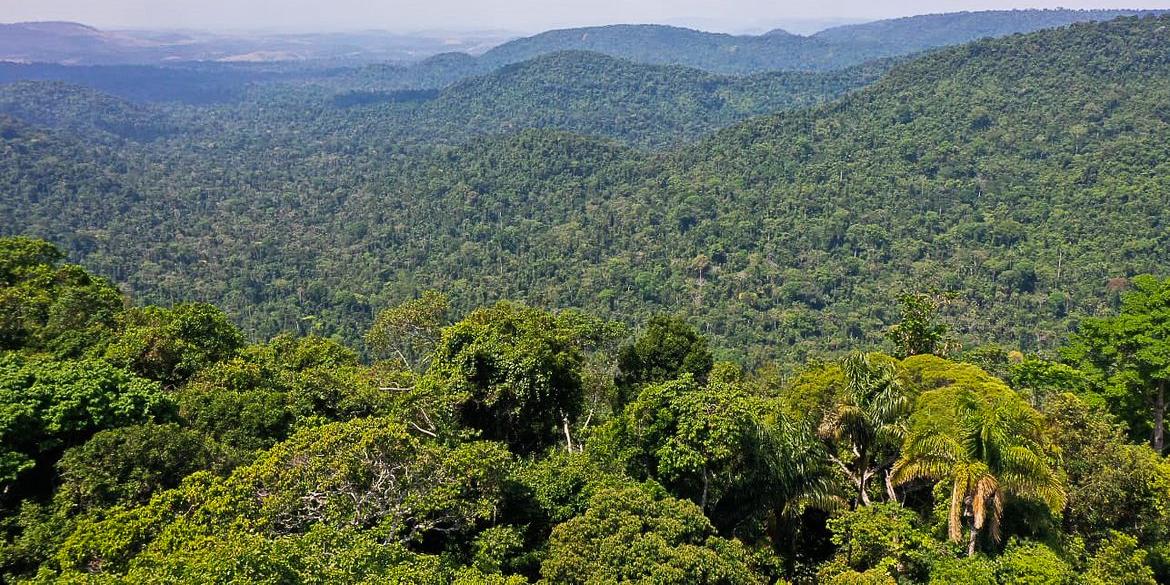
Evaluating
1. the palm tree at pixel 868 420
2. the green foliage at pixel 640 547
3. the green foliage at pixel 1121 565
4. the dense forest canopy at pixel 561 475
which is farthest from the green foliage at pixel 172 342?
the green foliage at pixel 1121 565

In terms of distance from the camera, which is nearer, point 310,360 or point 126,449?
point 126,449

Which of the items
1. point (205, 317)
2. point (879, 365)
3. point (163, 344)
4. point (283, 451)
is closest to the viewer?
point (283, 451)

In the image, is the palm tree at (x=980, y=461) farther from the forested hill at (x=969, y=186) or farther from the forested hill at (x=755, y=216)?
the forested hill at (x=969, y=186)

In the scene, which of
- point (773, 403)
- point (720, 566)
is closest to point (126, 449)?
point (720, 566)

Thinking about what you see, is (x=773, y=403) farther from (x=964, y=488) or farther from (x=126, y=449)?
(x=126, y=449)

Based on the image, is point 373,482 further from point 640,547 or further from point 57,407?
point 57,407

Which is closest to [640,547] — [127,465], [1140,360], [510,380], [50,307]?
[510,380]

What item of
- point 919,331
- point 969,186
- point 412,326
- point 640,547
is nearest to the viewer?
point 640,547
